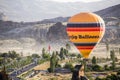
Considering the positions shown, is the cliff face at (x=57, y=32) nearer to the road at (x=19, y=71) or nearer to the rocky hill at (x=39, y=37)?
the rocky hill at (x=39, y=37)

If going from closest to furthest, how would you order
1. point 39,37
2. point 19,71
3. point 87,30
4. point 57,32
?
point 87,30 → point 19,71 → point 57,32 → point 39,37

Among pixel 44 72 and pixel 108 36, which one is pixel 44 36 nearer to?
pixel 108 36

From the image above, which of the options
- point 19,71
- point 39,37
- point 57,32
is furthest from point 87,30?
point 39,37

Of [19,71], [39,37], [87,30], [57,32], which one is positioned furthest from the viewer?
[39,37]

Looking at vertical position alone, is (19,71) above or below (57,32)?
below

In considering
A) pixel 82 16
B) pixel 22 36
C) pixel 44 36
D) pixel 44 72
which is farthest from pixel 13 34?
pixel 82 16

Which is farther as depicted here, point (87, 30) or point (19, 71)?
point (19, 71)

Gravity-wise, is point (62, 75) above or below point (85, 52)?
below

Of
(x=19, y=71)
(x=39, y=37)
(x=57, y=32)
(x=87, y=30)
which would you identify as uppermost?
(x=87, y=30)

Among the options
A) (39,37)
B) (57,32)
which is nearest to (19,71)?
(57,32)

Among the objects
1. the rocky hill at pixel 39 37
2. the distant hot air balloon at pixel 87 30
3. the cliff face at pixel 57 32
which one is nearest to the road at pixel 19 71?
the distant hot air balloon at pixel 87 30

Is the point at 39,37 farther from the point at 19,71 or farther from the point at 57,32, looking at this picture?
the point at 19,71
